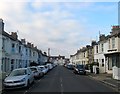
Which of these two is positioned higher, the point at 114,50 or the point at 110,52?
the point at 114,50

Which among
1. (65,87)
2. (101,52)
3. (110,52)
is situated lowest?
(65,87)

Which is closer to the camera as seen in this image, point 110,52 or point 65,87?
point 65,87

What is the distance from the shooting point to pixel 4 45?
3631cm

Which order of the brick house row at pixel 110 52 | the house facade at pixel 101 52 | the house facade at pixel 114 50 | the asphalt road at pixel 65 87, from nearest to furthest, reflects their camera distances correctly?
the asphalt road at pixel 65 87, the house facade at pixel 114 50, the brick house row at pixel 110 52, the house facade at pixel 101 52

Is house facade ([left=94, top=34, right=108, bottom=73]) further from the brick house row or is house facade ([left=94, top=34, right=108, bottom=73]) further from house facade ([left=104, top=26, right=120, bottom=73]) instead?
house facade ([left=104, top=26, right=120, bottom=73])

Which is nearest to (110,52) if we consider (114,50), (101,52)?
(114,50)

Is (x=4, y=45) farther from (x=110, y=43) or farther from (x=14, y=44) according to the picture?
(x=110, y=43)

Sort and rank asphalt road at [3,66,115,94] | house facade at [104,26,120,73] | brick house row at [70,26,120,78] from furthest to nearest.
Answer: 1. brick house row at [70,26,120,78]
2. house facade at [104,26,120,73]
3. asphalt road at [3,66,115,94]

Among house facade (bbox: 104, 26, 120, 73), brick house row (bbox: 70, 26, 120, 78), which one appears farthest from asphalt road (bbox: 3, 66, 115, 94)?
brick house row (bbox: 70, 26, 120, 78)

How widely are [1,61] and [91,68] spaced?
19.7 meters

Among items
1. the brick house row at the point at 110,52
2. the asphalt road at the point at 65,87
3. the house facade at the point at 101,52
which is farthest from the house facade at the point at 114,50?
the asphalt road at the point at 65,87

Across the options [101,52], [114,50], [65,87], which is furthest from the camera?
[101,52]

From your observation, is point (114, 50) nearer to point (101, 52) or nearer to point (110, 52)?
point (110, 52)

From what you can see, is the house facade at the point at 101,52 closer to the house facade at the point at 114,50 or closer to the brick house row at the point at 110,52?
the brick house row at the point at 110,52
